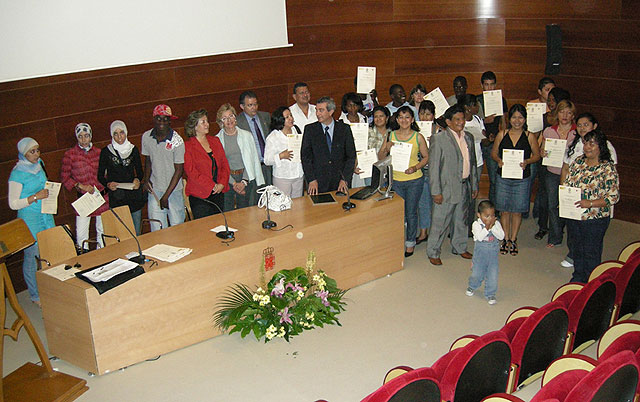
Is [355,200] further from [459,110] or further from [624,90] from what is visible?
[624,90]

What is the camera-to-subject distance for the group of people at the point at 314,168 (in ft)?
20.4

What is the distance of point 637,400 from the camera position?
374 cm

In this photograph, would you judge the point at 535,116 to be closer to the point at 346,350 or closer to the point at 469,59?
the point at 469,59

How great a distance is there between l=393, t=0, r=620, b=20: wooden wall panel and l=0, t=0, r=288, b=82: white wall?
6.46 ft

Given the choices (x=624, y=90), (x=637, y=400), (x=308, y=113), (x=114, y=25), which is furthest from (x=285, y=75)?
(x=637, y=400)

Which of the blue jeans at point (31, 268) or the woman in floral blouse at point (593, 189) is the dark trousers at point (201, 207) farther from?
the woman in floral blouse at point (593, 189)

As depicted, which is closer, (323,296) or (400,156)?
(323,296)

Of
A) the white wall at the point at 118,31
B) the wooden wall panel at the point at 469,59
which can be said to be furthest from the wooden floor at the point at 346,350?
the wooden wall panel at the point at 469,59

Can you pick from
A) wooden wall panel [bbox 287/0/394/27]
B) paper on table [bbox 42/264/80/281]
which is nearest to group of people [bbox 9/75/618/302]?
paper on table [bbox 42/264/80/281]

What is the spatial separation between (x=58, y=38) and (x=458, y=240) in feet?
14.4

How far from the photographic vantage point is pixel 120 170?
6.63 m

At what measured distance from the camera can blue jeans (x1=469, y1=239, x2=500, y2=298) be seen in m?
5.97

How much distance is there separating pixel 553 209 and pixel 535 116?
3.42 feet

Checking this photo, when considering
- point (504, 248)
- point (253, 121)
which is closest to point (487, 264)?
point (504, 248)
